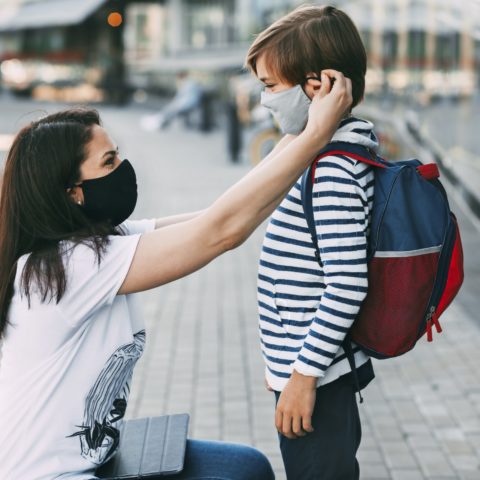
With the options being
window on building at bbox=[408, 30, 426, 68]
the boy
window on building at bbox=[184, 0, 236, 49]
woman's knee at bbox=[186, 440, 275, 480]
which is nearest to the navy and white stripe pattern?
the boy

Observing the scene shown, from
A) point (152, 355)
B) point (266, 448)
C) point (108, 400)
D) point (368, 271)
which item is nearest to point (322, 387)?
point (368, 271)

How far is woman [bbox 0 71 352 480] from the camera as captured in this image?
224 cm

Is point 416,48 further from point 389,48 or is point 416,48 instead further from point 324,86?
point 324,86

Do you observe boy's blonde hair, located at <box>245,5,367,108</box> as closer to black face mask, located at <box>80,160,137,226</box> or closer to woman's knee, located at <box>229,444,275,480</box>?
black face mask, located at <box>80,160,137,226</box>

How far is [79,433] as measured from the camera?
7.57 feet

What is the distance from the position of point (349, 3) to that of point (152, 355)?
1191cm

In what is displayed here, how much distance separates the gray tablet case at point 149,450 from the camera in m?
2.42

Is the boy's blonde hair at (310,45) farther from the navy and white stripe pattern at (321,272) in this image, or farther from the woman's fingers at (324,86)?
the navy and white stripe pattern at (321,272)

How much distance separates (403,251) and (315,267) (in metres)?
0.22

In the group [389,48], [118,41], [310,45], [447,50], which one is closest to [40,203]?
[310,45]

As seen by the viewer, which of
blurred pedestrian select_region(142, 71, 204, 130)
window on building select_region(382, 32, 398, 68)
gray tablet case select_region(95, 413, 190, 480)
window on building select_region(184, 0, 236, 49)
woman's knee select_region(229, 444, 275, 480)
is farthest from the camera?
window on building select_region(184, 0, 236, 49)

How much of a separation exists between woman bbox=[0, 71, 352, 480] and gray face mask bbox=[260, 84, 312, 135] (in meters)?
0.08

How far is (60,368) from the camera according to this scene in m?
2.27

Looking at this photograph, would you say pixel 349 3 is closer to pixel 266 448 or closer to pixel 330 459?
pixel 266 448
